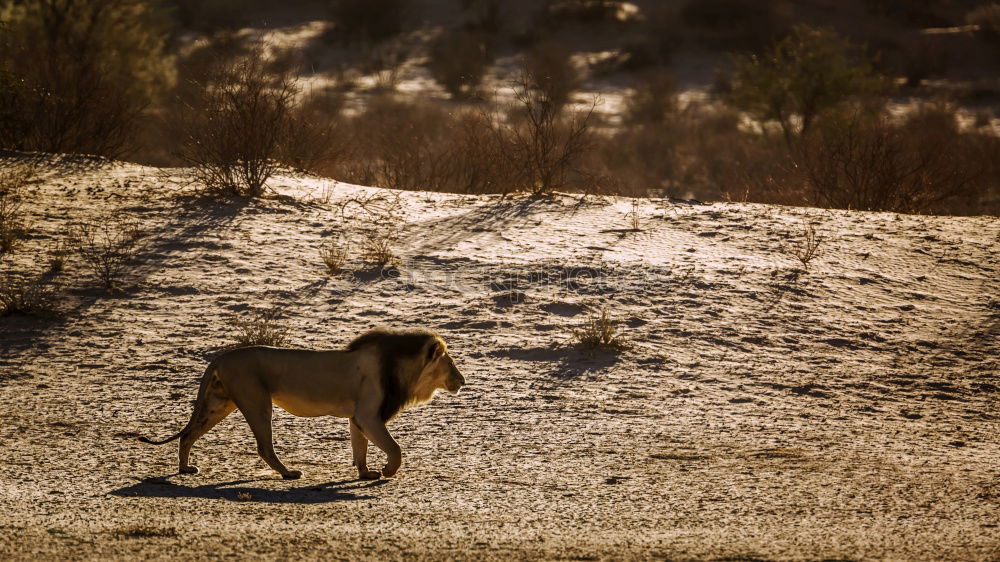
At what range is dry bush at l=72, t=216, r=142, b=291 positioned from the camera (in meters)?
11.6

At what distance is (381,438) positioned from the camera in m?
6.99

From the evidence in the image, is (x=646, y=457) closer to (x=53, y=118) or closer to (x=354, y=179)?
(x=354, y=179)

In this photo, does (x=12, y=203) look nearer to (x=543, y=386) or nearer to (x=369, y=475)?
(x=543, y=386)

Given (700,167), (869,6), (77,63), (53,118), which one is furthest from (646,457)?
(869,6)

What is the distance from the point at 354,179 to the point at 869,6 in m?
38.4

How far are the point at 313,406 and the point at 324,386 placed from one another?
0.16m

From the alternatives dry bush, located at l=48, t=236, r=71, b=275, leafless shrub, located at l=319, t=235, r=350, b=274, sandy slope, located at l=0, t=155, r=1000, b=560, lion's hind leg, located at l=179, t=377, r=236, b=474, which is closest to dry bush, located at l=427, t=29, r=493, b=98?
sandy slope, located at l=0, t=155, r=1000, b=560

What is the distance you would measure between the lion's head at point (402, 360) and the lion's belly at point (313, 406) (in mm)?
220

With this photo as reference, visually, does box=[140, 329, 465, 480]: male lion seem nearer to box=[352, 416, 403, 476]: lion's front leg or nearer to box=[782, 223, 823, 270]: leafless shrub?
box=[352, 416, 403, 476]: lion's front leg

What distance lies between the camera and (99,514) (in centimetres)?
620

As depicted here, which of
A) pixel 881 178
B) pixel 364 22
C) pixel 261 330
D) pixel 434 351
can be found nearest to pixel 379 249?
pixel 261 330

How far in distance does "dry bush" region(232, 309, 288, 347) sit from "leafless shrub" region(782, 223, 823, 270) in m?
5.51

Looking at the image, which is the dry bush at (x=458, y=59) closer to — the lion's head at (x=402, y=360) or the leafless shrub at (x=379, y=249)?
the leafless shrub at (x=379, y=249)

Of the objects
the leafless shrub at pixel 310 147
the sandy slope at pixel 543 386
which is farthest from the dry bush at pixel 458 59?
the sandy slope at pixel 543 386
